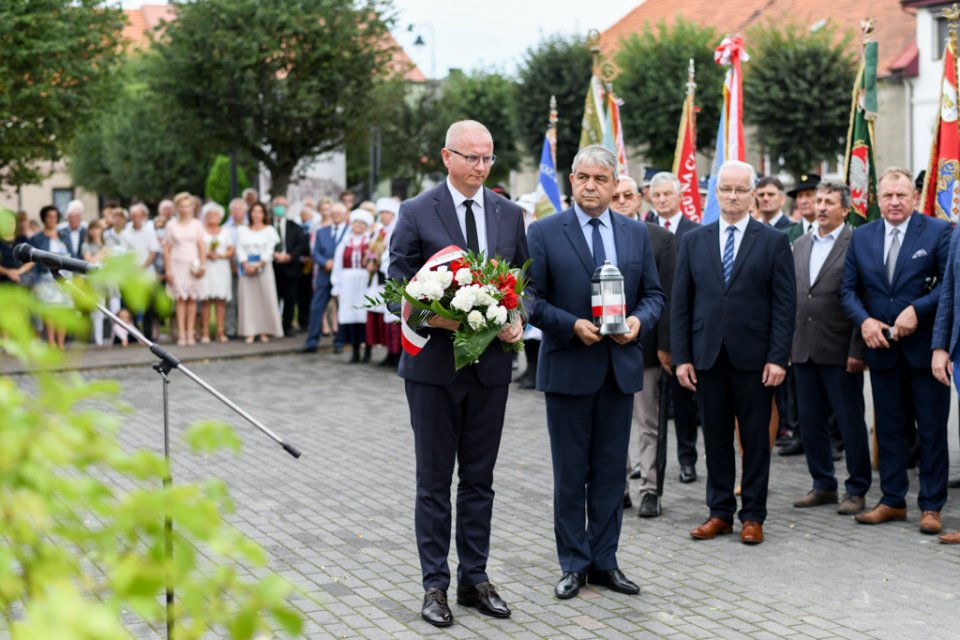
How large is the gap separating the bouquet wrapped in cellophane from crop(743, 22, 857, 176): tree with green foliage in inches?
1285

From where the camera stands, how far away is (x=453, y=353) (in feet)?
19.0

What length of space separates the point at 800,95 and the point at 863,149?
28.2 metres

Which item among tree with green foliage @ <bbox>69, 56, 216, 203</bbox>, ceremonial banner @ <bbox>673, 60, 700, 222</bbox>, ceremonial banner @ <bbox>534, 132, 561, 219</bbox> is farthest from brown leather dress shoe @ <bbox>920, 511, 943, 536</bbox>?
tree with green foliage @ <bbox>69, 56, 216, 203</bbox>

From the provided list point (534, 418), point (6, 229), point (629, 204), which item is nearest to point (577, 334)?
point (629, 204)

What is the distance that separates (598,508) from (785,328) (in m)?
1.70

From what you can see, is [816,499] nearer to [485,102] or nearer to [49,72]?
[49,72]

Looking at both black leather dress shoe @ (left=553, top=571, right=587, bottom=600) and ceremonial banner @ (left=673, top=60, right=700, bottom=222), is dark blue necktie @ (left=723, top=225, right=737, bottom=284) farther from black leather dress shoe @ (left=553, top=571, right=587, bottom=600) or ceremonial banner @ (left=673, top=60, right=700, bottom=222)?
ceremonial banner @ (left=673, top=60, right=700, bottom=222)

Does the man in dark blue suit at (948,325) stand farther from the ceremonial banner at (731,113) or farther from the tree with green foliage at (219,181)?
the tree with green foliage at (219,181)

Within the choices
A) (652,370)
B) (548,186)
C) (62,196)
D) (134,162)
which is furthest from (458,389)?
(62,196)

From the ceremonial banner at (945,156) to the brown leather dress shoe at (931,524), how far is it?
279 cm

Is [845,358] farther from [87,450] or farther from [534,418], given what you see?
[87,450]

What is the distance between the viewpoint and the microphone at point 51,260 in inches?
204

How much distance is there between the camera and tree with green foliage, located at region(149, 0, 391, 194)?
25.0 metres

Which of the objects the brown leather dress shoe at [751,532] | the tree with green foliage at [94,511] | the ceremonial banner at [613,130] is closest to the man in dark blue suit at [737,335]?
the brown leather dress shoe at [751,532]
